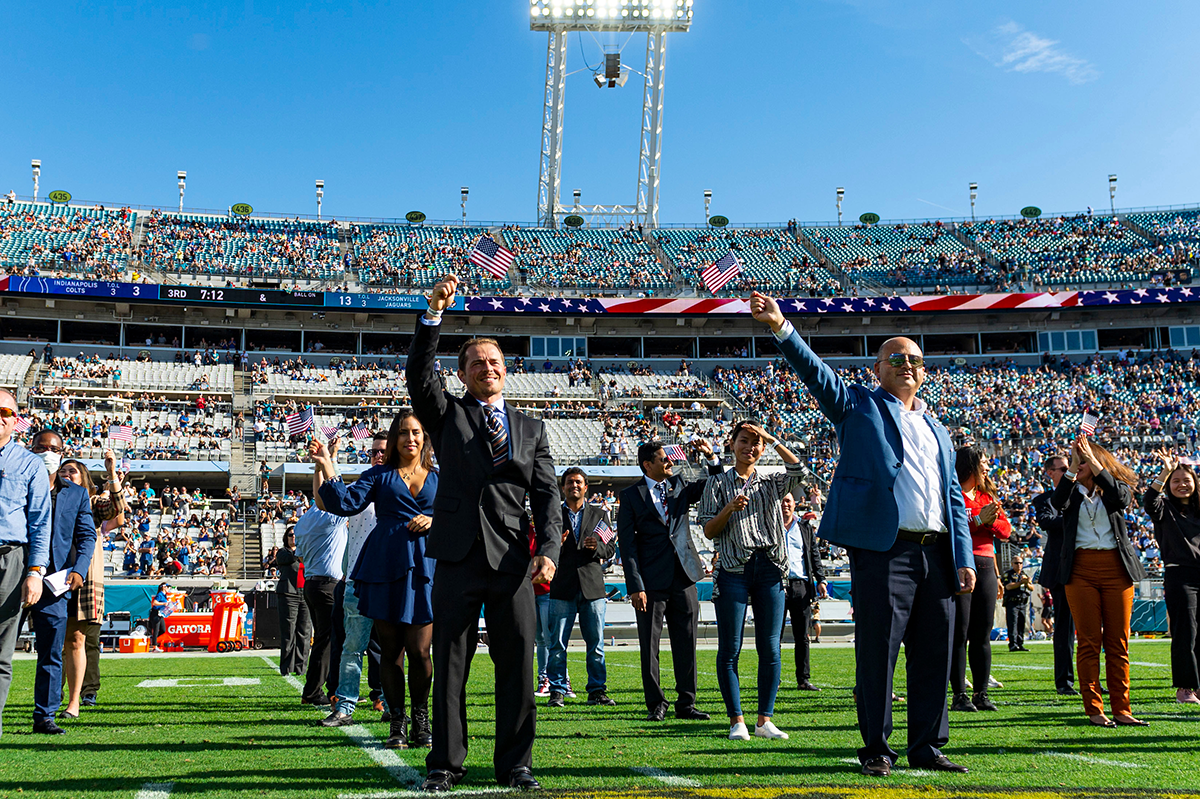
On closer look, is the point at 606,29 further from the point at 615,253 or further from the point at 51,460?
Result: the point at 51,460

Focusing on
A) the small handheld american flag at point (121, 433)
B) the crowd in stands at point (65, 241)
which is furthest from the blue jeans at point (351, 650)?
the crowd in stands at point (65, 241)

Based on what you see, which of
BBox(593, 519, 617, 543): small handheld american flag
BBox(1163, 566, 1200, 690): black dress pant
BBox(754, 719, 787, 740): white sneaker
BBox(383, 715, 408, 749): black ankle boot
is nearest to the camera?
BBox(383, 715, 408, 749): black ankle boot

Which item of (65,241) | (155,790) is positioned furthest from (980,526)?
(65,241)

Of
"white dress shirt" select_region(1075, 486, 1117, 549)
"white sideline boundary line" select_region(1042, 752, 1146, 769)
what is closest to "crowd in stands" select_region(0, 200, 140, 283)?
"white dress shirt" select_region(1075, 486, 1117, 549)

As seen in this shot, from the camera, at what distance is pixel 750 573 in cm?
621

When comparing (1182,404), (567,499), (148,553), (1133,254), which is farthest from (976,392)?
(567,499)

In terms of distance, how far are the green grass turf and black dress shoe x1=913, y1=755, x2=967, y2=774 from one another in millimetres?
97

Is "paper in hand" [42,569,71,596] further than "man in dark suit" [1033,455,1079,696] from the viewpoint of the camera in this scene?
No

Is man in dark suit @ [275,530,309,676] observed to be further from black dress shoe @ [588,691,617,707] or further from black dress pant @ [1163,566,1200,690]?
black dress pant @ [1163,566,1200,690]

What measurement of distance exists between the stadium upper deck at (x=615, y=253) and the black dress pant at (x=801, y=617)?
4137 cm

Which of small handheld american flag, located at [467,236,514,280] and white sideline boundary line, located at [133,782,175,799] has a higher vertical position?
small handheld american flag, located at [467,236,514,280]

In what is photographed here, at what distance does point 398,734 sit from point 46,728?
2521 mm

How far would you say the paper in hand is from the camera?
19.9 ft

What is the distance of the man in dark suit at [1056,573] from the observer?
791 cm
